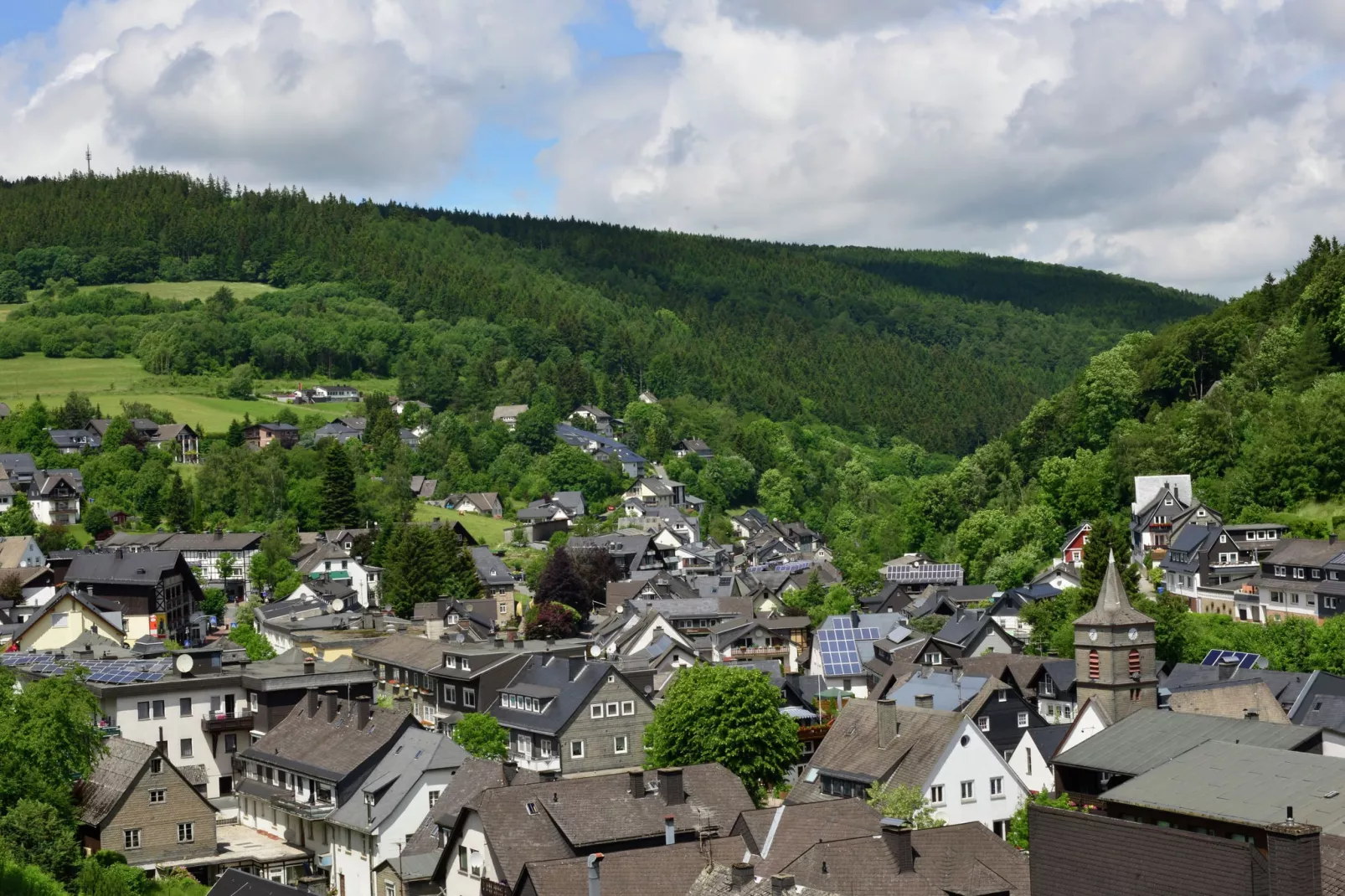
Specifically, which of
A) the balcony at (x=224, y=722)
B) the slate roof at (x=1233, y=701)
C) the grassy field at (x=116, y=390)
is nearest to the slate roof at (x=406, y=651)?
the balcony at (x=224, y=722)

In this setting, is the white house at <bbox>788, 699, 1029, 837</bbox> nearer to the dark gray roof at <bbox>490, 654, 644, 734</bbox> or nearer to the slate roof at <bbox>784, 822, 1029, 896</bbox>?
the slate roof at <bbox>784, 822, 1029, 896</bbox>

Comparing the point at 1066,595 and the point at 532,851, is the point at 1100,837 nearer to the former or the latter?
the point at 532,851

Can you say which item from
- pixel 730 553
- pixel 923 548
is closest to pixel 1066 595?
pixel 923 548

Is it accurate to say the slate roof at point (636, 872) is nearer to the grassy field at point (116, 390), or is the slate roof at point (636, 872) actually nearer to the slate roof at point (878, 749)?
the slate roof at point (878, 749)

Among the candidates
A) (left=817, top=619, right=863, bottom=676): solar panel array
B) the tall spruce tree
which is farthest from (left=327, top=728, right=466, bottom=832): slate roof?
the tall spruce tree

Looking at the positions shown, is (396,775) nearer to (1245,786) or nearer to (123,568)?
(1245,786)

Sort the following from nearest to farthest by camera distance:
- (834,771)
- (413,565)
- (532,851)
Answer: (532,851), (834,771), (413,565)
